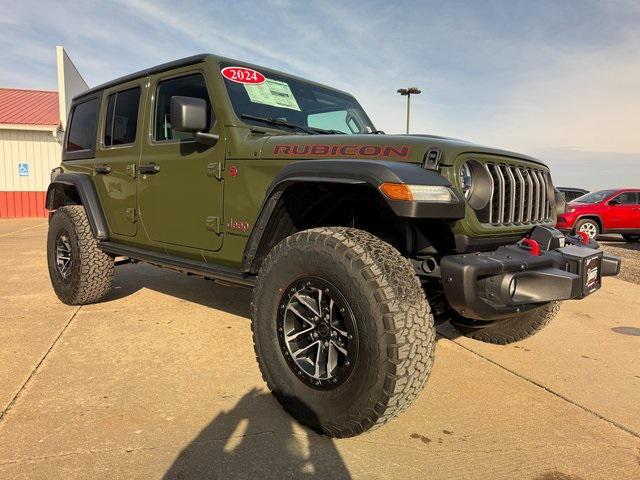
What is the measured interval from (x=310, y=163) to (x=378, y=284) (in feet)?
2.41

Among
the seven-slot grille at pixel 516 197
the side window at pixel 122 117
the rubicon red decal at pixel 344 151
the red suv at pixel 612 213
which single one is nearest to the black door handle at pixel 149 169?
the side window at pixel 122 117

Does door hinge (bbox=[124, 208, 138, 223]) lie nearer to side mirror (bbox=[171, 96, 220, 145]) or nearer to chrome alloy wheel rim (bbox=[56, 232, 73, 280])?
chrome alloy wheel rim (bbox=[56, 232, 73, 280])

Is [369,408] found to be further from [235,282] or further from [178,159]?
[178,159]

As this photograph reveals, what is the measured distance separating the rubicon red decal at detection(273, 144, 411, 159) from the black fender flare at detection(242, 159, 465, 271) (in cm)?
14

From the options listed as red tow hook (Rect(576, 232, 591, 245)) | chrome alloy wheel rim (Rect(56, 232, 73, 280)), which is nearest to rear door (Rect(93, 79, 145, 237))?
chrome alloy wheel rim (Rect(56, 232, 73, 280))

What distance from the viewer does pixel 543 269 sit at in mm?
2283

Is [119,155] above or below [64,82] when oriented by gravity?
below

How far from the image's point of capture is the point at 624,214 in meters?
12.7

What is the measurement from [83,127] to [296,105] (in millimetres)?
2523

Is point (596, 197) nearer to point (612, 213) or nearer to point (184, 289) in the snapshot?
point (612, 213)

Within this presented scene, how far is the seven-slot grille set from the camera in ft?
8.03

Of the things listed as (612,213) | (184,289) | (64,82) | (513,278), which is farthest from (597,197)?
(64,82)

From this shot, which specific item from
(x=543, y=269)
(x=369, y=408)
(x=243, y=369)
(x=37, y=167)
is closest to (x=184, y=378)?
(x=243, y=369)

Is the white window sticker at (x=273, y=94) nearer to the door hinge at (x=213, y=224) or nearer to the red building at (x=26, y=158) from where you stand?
the door hinge at (x=213, y=224)
